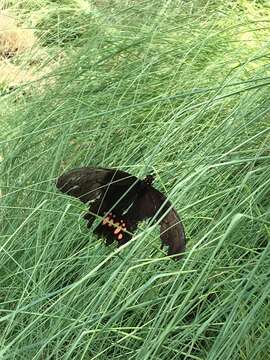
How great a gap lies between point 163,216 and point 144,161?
1.38 feet

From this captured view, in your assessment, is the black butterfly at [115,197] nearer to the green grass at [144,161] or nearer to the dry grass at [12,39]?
the green grass at [144,161]

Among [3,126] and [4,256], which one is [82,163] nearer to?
[4,256]

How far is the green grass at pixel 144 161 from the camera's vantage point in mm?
1116

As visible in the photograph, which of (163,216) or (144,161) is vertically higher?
(163,216)

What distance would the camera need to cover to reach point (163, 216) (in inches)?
36.4

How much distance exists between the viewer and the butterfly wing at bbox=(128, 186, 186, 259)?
93 centimetres

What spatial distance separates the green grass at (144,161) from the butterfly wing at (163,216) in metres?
0.05

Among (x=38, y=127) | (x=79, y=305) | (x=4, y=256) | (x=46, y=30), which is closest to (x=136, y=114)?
(x=38, y=127)

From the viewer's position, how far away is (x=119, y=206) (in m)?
1.10

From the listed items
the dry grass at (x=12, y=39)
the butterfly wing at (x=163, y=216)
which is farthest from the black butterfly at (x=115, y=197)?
the dry grass at (x=12, y=39)

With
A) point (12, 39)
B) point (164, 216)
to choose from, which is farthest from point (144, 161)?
point (12, 39)

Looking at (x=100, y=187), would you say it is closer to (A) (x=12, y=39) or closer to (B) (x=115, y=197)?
(B) (x=115, y=197)

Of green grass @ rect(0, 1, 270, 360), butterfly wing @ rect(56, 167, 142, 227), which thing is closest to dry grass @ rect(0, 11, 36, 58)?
green grass @ rect(0, 1, 270, 360)

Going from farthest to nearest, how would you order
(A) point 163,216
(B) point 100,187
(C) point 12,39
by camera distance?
(C) point 12,39
(B) point 100,187
(A) point 163,216
